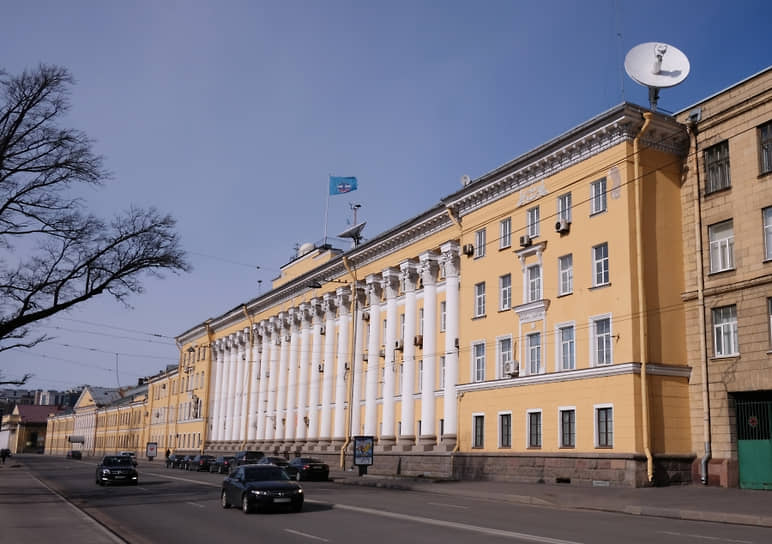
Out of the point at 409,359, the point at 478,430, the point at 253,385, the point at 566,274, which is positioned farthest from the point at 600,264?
the point at 253,385

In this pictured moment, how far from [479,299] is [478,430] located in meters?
5.91

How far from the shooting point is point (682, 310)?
2855 cm

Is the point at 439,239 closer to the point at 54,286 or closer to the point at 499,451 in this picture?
the point at 499,451

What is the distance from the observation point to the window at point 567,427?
2902 centimetres

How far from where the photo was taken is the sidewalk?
720 inches

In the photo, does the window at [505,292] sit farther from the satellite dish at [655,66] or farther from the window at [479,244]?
the satellite dish at [655,66]

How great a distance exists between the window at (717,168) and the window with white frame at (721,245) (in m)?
1.35

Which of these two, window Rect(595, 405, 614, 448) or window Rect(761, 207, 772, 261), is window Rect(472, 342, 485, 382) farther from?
window Rect(761, 207, 772, 261)

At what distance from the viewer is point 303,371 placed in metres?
56.3

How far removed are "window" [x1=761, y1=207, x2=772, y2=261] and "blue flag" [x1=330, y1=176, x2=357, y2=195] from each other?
106 feet

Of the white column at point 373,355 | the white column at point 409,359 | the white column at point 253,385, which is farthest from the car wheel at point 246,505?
the white column at point 253,385

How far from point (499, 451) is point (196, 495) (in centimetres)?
1258

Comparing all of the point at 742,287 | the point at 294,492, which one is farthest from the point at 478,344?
the point at 294,492

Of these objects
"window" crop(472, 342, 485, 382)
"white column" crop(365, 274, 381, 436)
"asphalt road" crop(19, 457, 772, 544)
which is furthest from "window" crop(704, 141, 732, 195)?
"white column" crop(365, 274, 381, 436)
